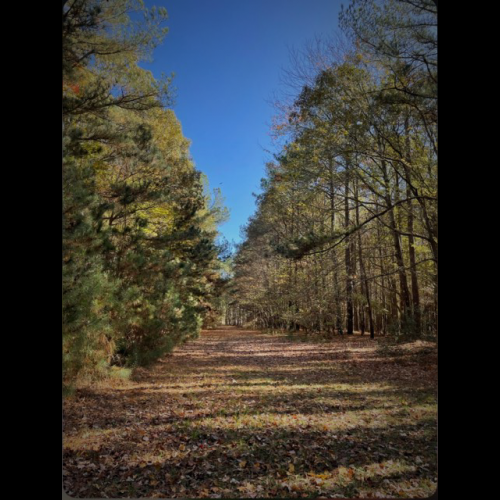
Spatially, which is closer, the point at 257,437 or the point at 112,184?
the point at 257,437

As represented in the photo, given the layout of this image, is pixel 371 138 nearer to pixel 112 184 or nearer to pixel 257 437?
pixel 112 184

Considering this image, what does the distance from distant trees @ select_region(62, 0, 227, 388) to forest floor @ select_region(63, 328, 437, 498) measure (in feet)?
3.25

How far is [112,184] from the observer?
17.3 feet

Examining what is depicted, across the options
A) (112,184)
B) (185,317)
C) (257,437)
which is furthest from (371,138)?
(185,317)

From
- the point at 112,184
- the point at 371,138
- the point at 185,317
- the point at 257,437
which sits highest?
the point at 371,138

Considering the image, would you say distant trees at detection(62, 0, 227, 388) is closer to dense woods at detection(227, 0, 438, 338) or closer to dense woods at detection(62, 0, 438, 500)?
dense woods at detection(62, 0, 438, 500)

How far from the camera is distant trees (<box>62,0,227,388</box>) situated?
3.46 meters

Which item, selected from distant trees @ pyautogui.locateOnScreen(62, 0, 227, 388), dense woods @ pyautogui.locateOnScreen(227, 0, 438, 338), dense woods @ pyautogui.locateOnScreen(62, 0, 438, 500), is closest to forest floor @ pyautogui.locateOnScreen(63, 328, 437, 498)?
dense woods @ pyautogui.locateOnScreen(62, 0, 438, 500)

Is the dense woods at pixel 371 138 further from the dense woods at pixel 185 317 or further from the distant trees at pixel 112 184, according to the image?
the distant trees at pixel 112 184

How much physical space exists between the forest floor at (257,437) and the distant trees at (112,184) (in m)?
0.99

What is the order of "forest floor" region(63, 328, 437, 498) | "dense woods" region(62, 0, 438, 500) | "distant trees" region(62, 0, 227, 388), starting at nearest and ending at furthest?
"forest floor" region(63, 328, 437, 498) → "dense woods" region(62, 0, 438, 500) → "distant trees" region(62, 0, 227, 388)

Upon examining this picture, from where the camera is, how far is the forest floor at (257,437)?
2250 millimetres

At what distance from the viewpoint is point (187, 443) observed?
2.98 meters

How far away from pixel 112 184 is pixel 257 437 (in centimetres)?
442
